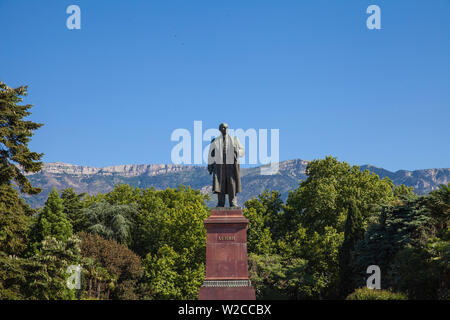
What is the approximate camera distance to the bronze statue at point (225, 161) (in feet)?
77.3

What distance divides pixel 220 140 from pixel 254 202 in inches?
1364

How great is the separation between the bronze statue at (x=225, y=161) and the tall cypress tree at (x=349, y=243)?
25146 millimetres

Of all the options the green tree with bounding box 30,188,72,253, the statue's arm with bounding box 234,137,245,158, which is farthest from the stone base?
the green tree with bounding box 30,188,72,253

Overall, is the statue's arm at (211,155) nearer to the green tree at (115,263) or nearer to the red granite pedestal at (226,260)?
the red granite pedestal at (226,260)

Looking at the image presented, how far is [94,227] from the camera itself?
52438mm

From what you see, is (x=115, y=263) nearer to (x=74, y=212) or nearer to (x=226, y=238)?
(x=74, y=212)

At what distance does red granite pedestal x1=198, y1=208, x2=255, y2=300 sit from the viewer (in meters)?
21.1

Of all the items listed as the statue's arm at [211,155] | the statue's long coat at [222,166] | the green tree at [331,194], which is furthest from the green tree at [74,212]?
the statue's long coat at [222,166]

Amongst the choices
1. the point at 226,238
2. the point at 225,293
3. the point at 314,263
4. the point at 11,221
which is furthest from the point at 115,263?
the point at 225,293

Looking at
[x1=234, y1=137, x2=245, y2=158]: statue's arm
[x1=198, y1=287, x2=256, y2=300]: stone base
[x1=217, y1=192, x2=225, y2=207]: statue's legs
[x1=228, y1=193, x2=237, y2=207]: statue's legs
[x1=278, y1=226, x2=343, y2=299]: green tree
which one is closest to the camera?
[x1=198, y1=287, x2=256, y2=300]: stone base

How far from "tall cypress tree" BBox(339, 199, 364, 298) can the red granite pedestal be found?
1036 inches

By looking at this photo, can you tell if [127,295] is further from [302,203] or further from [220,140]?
[220,140]

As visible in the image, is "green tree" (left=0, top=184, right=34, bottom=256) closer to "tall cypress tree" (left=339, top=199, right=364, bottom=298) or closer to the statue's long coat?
the statue's long coat
